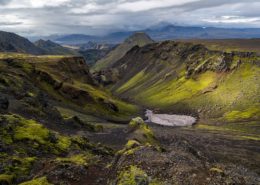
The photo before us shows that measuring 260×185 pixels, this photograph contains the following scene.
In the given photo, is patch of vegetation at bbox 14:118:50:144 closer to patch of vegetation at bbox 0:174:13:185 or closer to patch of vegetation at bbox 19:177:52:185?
patch of vegetation at bbox 0:174:13:185

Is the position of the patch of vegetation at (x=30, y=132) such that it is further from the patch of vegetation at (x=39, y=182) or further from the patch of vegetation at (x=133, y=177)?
the patch of vegetation at (x=133, y=177)

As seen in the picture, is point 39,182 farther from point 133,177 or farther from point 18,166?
point 133,177

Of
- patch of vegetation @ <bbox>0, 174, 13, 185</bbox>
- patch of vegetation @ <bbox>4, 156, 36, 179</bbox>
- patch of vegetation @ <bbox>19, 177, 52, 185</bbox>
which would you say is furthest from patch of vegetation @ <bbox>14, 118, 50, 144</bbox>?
patch of vegetation @ <bbox>19, 177, 52, 185</bbox>

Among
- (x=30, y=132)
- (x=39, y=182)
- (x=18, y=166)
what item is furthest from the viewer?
(x=30, y=132)

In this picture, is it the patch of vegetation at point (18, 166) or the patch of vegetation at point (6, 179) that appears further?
the patch of vegetation at point (18, 166)

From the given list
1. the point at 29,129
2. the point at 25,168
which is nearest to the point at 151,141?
the point at 29,129

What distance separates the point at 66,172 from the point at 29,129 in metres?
24.1

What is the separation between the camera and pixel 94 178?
165 feet

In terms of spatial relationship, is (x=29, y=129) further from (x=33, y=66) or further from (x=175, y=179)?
(x=33, y=66)

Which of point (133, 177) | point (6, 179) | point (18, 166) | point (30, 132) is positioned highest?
point (133, 177)

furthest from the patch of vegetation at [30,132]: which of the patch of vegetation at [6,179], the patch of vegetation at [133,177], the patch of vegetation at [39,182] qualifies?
the patch of vegetation at [133,177]

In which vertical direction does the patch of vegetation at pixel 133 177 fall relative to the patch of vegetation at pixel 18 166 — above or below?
above

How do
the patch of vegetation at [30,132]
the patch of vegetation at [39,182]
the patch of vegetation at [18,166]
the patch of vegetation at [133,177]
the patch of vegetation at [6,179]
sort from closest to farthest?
the patch of vegetation at [133,177] → the patch of vegetation at [39,182] → the patch of vegetation at [6,179] → the patch of vegetation at [18,166] → the patch of vegetation at [30,132]

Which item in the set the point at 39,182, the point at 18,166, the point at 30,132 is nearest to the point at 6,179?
the point at 39,182
